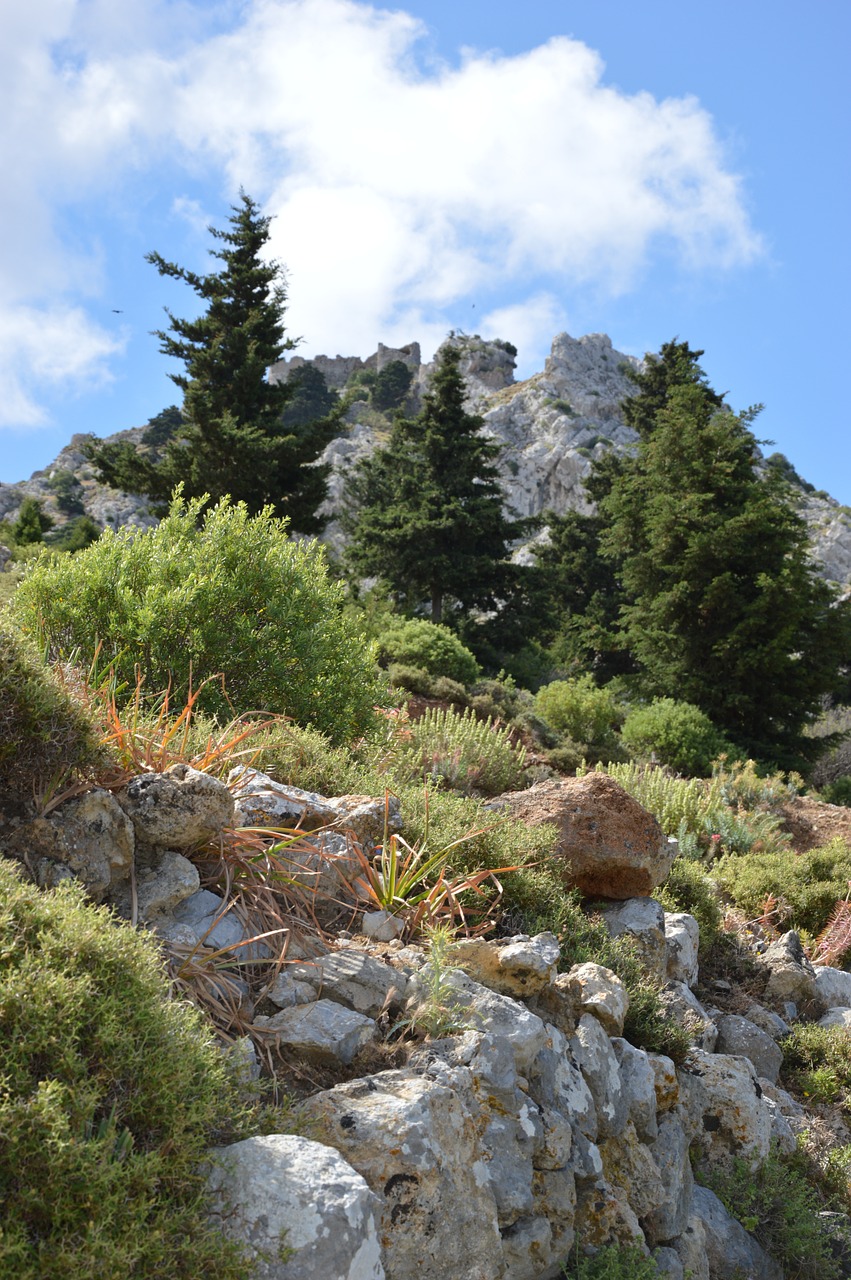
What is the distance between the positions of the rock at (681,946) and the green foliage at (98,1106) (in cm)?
319

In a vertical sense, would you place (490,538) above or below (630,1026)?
above

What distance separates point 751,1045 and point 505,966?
7.09ft

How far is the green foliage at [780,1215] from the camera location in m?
3.40

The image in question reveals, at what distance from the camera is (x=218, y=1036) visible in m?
2.41

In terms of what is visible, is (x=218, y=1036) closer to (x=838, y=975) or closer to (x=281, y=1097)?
(x=281, y=1097)

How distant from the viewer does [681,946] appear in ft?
15.7

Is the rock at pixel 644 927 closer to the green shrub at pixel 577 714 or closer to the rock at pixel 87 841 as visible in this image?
the rock at pixel 87 841

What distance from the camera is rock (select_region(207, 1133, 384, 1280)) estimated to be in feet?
5.82

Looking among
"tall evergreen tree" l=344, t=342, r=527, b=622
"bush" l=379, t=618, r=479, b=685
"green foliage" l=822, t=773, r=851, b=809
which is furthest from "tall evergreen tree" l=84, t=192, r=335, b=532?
"green foliage" l=822, t=773, r=851, b=809

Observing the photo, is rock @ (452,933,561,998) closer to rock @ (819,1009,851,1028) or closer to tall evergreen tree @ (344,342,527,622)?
rock @ (819,1009,851,1028)

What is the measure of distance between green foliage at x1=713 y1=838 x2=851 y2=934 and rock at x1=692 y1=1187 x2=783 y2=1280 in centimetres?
330

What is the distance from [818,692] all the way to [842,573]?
148ft

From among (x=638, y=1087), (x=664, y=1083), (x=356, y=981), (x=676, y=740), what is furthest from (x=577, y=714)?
(x=356, y=981)

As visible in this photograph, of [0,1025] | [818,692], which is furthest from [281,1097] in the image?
[818,692]
